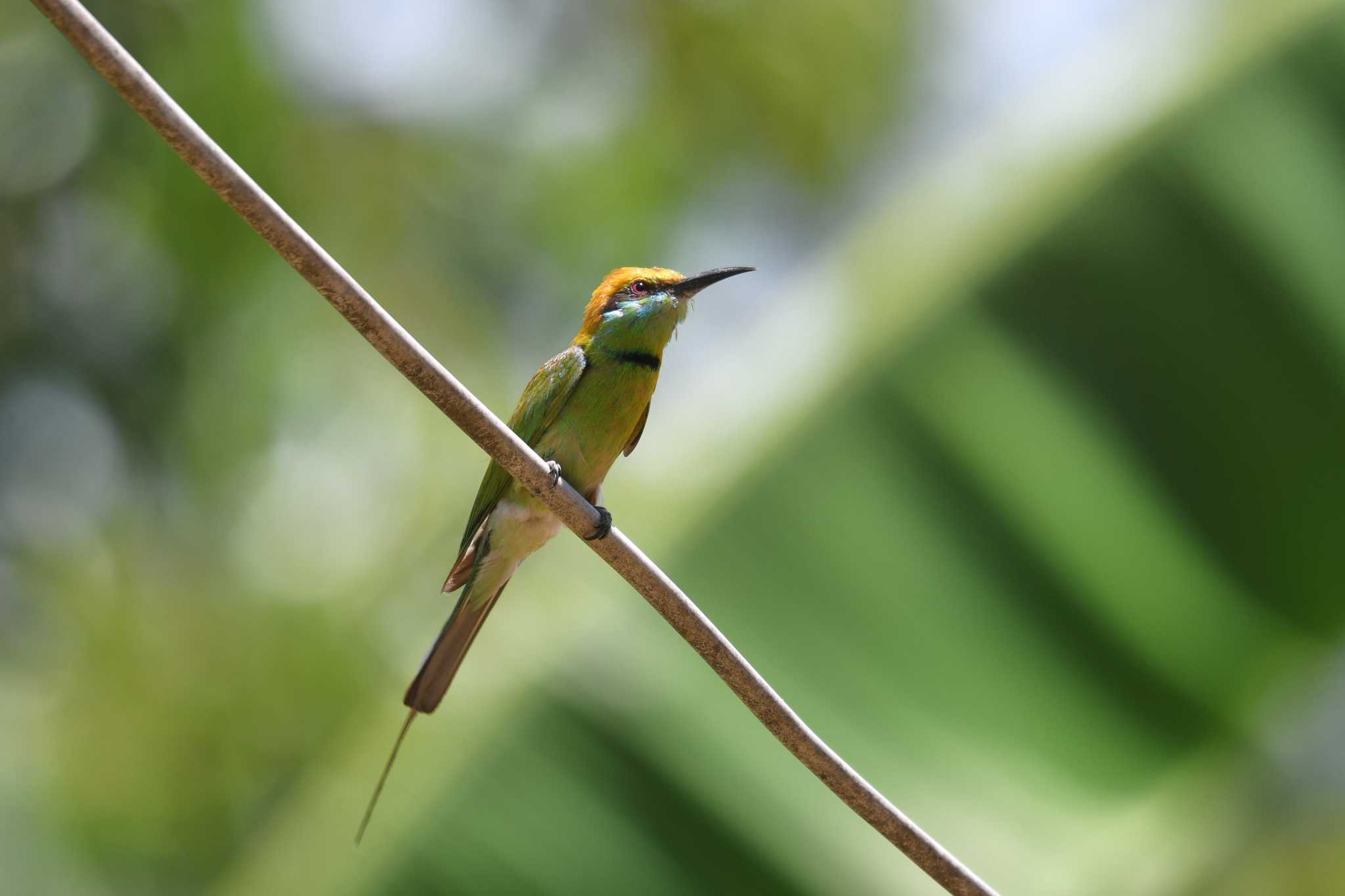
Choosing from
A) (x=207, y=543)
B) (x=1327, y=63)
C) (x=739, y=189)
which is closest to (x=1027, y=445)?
(x=1327, y=63)

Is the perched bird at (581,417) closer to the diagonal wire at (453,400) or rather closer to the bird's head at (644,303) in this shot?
the bird's head at (644,303)

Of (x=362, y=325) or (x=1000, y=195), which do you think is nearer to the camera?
(x=362, y=325)

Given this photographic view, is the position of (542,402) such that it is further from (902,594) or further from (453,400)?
(453,400)

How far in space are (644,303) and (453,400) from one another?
45.7 inches

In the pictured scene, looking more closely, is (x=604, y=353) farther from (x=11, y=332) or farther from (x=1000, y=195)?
(x=11, y=332)

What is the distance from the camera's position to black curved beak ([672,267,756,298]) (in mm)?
2279

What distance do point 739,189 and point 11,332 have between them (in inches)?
94.1

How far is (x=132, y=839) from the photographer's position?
10.2ft

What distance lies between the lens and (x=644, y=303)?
226 cm

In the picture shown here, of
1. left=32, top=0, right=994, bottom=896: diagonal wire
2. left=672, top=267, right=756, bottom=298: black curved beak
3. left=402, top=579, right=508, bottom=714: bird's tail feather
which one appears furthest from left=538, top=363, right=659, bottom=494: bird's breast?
left=32, top=0, right=994, bottom=896: diagonal wire

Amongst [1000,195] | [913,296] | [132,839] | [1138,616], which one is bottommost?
[132,839]

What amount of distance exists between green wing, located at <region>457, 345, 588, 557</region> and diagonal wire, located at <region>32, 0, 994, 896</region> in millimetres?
743

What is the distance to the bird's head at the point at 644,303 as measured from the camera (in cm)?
224

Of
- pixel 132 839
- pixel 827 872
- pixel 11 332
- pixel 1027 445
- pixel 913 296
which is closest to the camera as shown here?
pixel 827 872
